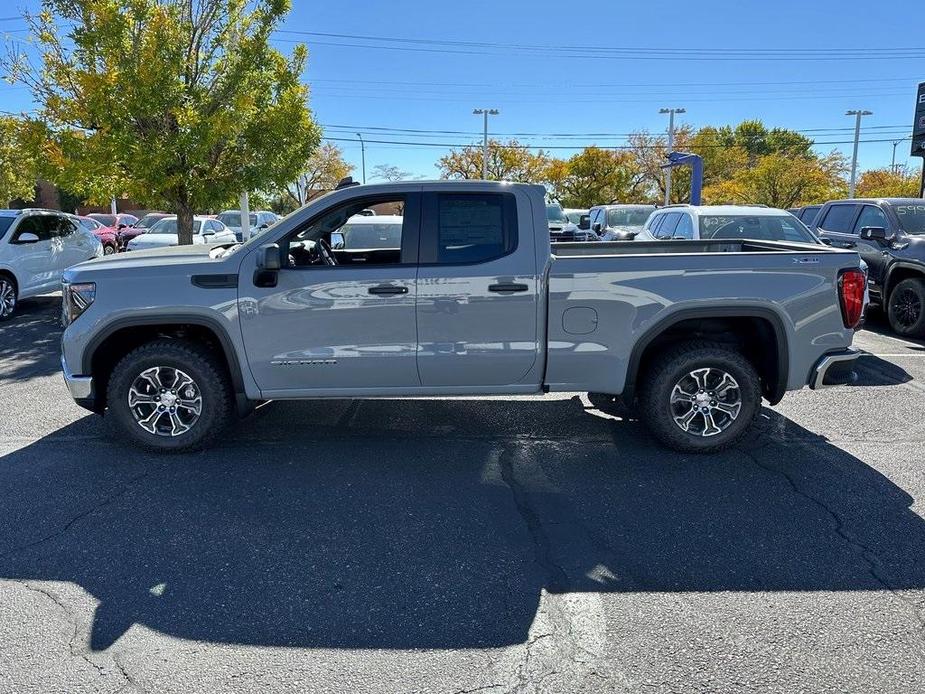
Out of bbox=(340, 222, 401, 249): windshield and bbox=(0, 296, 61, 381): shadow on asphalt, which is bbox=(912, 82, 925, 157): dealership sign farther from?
bbox=(0, 296, 61, 381): shadow on asphalt

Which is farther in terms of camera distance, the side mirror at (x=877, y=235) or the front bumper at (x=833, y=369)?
the side mirror at (x=877, y=235)

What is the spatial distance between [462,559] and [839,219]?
1042 cm

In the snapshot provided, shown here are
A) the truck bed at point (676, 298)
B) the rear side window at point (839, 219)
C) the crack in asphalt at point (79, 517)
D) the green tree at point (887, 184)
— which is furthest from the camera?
the green tree at point (887, 184)

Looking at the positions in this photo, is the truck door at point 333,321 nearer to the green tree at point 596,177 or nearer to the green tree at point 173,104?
the green tree at point 173,104

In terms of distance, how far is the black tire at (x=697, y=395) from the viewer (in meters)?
4.80

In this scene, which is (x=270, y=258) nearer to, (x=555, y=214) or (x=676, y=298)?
(x=676, y=298)

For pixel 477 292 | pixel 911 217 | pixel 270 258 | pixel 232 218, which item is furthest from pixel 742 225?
pixel 232 218

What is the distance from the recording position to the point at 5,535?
3768 mm

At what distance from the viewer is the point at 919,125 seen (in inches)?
653

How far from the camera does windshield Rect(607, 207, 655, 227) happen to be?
18.6 m

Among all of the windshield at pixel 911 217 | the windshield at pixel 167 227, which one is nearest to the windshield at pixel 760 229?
the windshield at pixel 911 217

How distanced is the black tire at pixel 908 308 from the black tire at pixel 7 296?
13199 millimetres

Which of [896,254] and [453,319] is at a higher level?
[896,254]

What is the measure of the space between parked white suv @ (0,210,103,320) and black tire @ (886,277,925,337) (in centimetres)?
1311
